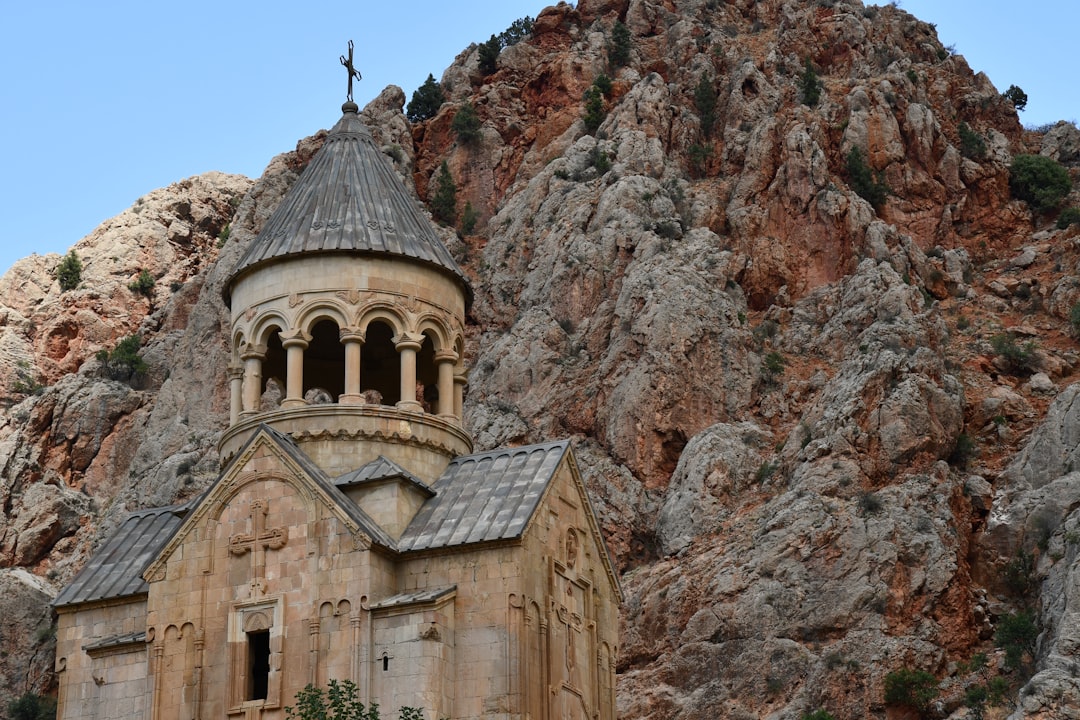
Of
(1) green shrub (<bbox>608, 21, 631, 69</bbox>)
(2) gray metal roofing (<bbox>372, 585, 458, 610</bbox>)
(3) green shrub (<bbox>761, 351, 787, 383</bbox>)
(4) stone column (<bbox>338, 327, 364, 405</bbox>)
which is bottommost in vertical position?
(2) gray metal roofing (<bbox>372, 585, 458, 610</bbox>)

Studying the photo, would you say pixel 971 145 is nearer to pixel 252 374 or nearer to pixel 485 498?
pixel 252 374

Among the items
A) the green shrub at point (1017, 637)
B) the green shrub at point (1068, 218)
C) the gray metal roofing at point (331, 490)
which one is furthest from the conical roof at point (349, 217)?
the green shrub at point (1068, 218)

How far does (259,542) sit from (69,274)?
52213mm

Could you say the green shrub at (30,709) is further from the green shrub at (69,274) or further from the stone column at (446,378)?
the green shrub at (69,274)

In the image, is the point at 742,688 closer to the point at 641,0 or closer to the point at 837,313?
the point at 837,313

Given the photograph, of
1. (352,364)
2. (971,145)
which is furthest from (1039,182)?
(352,364)

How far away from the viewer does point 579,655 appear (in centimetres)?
2575

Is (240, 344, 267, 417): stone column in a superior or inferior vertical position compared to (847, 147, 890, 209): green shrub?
inferior

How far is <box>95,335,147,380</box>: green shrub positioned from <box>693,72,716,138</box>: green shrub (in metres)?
24.0

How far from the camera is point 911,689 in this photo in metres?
40.0

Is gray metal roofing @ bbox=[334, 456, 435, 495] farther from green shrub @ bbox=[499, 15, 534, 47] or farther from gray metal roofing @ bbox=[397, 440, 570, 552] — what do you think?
green shrub @ bbox=[499, 15, 534, 47]

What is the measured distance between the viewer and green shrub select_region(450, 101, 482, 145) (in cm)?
6775

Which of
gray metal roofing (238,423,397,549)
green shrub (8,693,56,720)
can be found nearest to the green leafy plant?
green shrub (8,693,56,720)

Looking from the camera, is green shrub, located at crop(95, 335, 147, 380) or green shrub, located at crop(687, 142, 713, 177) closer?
green shrub, located at crop(687, 142, 713, 177)
